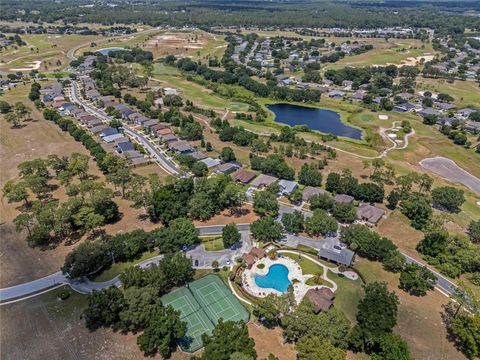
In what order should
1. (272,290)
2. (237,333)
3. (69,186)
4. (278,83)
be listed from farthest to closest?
(278,83) → (69,186) → (272,290) → (237,333)

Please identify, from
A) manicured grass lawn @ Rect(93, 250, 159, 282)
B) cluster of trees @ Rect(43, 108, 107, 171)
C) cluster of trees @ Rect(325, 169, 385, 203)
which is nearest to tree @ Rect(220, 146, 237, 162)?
cluster of trees @ Rect(325, 169, 385, 203)

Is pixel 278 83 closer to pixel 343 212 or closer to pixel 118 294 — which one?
pixel 343 212

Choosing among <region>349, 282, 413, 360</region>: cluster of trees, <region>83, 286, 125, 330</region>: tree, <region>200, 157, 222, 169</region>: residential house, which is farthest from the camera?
<region>200, 157, 222, 169</region>: residential house

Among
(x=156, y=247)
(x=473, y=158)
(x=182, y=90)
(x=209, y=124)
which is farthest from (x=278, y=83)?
(x=156, y=247)

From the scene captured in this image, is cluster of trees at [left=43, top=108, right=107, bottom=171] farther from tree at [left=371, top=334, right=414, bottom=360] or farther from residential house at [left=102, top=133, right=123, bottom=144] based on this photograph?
tree at [left=371, top=334, right=414, bottom=360]

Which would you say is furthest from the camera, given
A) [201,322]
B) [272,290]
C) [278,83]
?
[278,83]

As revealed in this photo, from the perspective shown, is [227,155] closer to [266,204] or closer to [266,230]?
[266,204]

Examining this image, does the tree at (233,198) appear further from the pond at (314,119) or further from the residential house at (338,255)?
the pond at (314,119)
